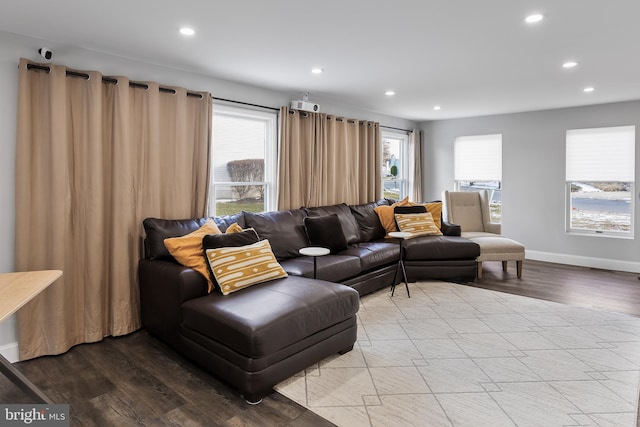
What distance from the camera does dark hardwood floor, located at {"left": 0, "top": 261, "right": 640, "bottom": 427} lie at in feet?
6.74

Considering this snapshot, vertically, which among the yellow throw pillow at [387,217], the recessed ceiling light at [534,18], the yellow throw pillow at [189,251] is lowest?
the yellow throw pillow at [189,251]

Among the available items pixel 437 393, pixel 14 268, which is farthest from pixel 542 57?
pixel 14 268

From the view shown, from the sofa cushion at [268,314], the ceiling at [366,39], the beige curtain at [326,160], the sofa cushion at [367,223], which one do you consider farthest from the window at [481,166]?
the sofa cushion at [268,314]

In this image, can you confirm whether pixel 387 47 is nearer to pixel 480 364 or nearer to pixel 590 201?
pixel 480 364

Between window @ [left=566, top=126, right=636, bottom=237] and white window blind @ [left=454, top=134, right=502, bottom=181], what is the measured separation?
3.36 feet

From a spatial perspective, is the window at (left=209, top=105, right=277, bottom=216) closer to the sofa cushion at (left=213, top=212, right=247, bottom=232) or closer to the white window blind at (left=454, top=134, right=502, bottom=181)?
the sofa cushion at (left=213, top=212, right=247, bottom=232)

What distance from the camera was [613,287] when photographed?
14.9 feet

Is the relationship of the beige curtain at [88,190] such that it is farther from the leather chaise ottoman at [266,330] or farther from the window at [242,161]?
the leather chaise ottoman at [266,330]

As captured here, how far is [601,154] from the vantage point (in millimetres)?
5484

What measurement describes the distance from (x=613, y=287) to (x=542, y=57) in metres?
3.03

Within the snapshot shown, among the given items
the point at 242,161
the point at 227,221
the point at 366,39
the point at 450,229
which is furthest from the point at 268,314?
the point at 450,229

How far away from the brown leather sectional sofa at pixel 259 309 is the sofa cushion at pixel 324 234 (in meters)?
0.09

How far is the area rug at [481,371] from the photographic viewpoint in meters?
Result: 2.10

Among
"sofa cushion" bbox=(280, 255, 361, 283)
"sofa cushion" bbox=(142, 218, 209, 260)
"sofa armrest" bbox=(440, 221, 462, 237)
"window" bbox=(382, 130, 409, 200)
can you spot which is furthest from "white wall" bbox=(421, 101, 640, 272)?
"sofa cushion" bbox=(142, 218, 209, 260)
